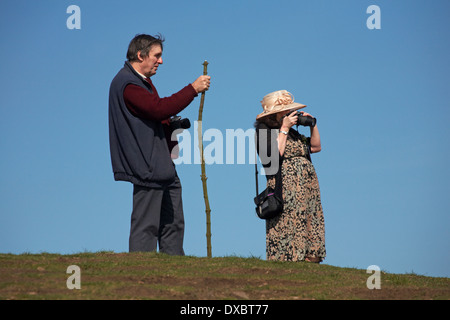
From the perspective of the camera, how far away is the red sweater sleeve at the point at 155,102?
8281mm

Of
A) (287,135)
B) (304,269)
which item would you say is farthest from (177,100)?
(304,269)

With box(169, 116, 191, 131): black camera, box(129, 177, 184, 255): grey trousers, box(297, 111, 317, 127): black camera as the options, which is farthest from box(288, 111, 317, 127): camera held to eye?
box(129, 177, 184, 255): grey trousers

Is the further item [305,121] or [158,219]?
[305,121]

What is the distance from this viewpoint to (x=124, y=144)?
8.38m

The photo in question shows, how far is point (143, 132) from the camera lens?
8383mm

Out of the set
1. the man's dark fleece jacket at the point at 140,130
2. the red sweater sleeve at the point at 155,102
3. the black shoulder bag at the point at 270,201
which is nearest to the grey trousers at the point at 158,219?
the man's dark fleece jacket at the point at 140,130

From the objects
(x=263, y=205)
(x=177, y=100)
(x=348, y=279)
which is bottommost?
(x=348, y=279)

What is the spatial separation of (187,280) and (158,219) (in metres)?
1.55

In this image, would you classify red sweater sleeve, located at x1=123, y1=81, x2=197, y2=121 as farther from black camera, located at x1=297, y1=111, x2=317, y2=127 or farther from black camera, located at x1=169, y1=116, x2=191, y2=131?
black camera, located at x1=297, y1=111, x2=317, y2=127

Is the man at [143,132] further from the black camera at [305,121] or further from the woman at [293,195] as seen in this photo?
the black camera at [305,121]

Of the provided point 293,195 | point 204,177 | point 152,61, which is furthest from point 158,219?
point 152,61

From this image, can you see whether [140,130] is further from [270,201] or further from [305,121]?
[305,121]
